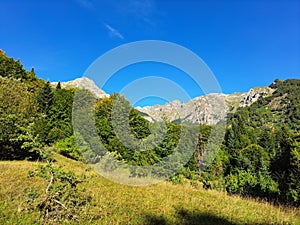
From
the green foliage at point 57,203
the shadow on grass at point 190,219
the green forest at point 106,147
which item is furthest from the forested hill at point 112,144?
the shadow on grass at point 190,219

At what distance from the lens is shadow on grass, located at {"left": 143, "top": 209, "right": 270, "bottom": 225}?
21.5 feet

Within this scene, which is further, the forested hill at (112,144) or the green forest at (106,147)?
the forested hill at (112,144)

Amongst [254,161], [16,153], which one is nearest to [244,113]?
[254,161]

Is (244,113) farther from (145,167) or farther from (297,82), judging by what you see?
Result: (145,167)

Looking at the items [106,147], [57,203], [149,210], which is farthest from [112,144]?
[57,203]

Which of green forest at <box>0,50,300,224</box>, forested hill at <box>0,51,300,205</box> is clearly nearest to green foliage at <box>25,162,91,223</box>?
green forest at <box>0,50,300,224</box>

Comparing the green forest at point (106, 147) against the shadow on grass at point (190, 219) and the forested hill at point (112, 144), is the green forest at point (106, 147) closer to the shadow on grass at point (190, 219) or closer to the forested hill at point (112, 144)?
the forested hill at point (112, 144)

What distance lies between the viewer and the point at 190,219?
23.0 feet

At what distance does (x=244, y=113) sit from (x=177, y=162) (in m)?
133

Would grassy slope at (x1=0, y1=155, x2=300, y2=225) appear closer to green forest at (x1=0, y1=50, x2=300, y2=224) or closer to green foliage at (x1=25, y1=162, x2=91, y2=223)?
green foliage at (x1=25, y1=162, x2=91, y2=223)

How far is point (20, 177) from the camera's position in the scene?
414 inches

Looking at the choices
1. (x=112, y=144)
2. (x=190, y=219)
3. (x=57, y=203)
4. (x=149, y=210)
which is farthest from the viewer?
(x=112, y=144)

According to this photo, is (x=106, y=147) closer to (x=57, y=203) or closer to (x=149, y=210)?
(x=149, y=210)

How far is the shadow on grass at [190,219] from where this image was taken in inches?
258
